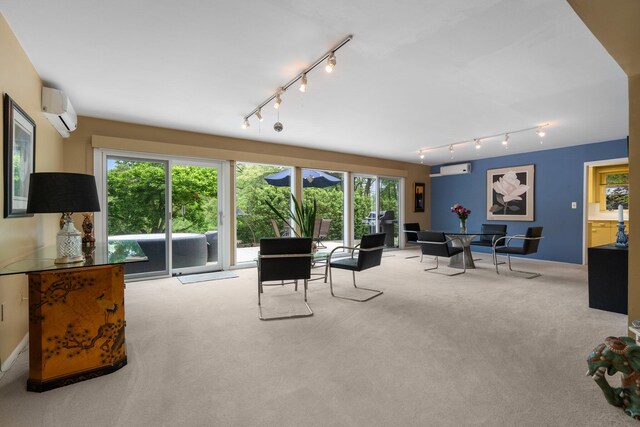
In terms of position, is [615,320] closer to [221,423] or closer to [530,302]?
[530,302]

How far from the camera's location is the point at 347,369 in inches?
79.5

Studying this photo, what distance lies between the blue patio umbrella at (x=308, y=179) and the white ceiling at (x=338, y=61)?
175cm

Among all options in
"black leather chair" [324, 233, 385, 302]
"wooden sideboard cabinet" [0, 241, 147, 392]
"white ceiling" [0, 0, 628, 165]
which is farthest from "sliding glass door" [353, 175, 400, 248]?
"wooden sideboard cabinet" [0, 241, 147, 392]

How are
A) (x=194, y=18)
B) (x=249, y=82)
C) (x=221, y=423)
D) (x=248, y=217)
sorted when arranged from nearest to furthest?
(x=221, y=423)
(x=194, y=18)
(x=249, y=82)
(x=248, y=217)

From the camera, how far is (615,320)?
Answer: 2898 mm

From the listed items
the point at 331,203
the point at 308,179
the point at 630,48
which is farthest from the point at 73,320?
the point at 331,203

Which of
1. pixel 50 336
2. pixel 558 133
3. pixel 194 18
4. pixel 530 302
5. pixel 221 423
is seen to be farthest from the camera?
pixel 558 133

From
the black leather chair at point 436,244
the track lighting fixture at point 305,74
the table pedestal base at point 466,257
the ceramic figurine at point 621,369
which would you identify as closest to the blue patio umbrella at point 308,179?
the track lighting fixture at point 305,74

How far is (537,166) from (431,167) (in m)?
2.68

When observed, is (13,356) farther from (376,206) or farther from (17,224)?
(376,206)

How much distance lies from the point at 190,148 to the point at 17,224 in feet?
9.47

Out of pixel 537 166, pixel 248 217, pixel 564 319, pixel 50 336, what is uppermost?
pixel 537 166

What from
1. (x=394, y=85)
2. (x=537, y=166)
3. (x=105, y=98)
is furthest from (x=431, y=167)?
(x=105, y=98)

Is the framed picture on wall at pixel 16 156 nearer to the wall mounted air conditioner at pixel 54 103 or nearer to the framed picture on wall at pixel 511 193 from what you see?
the wall mounted air conditioner at pixel 54 103
